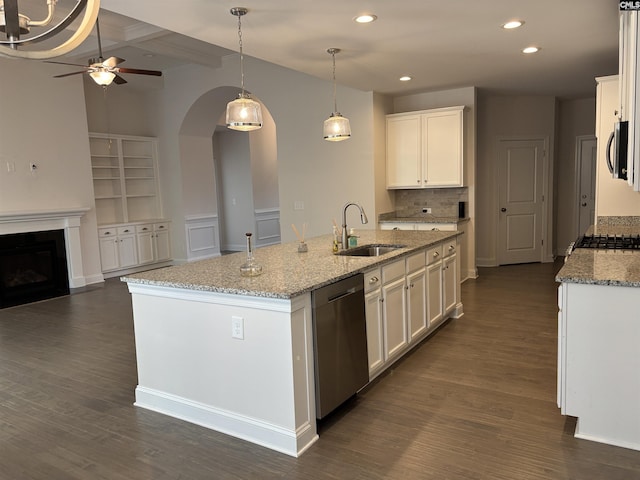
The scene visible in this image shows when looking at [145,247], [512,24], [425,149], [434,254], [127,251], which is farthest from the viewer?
[145,247]

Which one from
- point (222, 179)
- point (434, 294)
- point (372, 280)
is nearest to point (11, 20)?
point (372, 280)

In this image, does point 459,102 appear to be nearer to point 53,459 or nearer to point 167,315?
point 167,315

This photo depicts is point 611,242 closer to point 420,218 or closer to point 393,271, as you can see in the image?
point 393,271

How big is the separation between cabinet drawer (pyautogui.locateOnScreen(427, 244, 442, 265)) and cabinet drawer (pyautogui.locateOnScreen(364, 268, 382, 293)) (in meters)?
1.03

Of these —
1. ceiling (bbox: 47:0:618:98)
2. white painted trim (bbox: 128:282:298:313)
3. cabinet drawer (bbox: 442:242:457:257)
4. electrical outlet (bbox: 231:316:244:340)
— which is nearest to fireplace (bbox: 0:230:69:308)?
ceiling (bbox: 47:0:618:98)

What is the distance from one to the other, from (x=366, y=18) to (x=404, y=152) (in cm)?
336

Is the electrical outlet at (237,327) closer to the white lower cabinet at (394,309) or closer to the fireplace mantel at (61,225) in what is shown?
the white lower cabinet at (394,309)

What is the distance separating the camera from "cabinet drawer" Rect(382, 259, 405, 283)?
11.4ft

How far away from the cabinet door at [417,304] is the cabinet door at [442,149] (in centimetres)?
277

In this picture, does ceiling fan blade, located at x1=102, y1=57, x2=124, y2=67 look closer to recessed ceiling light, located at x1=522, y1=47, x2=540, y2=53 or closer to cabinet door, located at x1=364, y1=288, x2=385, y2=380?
cabinet door, located at x1=364, y1=288, x2=385, y2=380

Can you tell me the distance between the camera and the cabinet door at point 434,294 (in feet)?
14.0

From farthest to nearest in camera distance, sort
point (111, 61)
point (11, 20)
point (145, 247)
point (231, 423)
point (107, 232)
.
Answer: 1. point (145, 247)
2. point (107, 232)
3. point (111, 61)
4. point (231, 423)
5. point (11, 20)

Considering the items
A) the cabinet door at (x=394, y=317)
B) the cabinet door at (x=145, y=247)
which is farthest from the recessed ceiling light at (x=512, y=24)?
the cabinet door at (x=145, y=247)

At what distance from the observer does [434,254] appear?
14.3 ft
